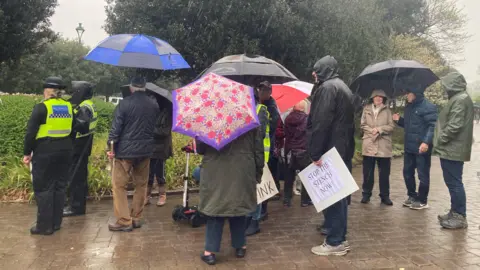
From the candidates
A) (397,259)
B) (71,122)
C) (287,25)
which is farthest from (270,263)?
(287,25)

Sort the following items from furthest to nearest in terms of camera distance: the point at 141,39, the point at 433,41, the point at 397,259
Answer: the point at 433,41
the point at 141,39
the point at 397,259

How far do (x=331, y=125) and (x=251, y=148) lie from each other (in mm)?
876

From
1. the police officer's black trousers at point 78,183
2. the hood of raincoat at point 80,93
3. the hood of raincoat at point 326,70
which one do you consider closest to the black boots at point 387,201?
the hood of raincoat at point 326,70

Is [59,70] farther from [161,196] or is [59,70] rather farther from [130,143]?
[130,143]

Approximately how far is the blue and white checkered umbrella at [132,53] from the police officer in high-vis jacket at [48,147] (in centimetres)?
61

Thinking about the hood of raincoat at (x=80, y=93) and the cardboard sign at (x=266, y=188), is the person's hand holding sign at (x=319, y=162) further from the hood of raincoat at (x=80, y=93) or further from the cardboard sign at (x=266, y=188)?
the hood of raincoat at (x=80, y=93)

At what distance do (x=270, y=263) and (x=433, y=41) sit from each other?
26123mm

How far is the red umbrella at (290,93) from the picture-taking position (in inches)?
247

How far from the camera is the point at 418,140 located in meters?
6.25

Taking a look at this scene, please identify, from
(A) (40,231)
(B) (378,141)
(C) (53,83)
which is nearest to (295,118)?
(B) (378,141)

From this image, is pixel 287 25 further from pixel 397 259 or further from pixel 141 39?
pixel 397 259

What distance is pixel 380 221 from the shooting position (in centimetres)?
568

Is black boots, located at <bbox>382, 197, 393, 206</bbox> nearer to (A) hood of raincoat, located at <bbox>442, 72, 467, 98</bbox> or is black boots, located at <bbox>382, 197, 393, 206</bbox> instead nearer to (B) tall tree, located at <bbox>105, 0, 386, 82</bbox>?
(A) hood of raincoat, located at <bbox>442, 72, 467, 98</bbox>

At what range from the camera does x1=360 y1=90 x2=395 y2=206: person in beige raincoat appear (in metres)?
6.58
